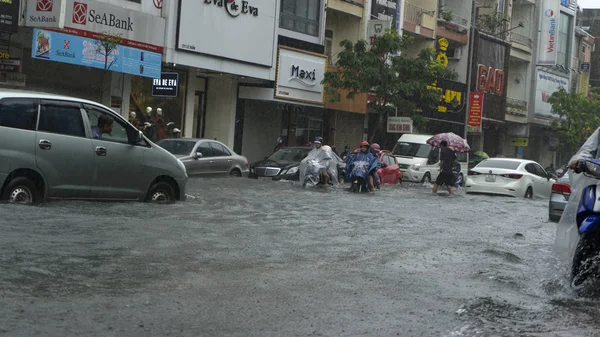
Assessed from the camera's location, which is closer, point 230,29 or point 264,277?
point 264,277

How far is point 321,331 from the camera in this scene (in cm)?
611

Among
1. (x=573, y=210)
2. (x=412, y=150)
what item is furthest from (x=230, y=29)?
(x=573, y=210)

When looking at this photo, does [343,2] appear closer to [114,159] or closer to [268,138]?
[268,138]

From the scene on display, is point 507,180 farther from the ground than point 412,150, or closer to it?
closer to it

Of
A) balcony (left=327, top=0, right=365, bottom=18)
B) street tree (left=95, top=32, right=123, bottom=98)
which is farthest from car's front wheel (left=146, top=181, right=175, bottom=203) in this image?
balcony (left=327, top=0, right=365, bottom=18)

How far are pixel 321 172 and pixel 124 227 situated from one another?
14.9 m

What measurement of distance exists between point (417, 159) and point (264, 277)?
2910 cm

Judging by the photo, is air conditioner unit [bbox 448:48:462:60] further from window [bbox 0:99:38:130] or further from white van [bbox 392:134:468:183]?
window [bbox 0:99:38:130]

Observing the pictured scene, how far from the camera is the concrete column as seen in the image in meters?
36.0

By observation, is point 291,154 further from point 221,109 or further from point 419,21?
point 419,21

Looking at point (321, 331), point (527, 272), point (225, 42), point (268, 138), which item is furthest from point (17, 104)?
point (268, 138)

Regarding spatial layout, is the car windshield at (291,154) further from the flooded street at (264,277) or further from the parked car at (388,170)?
the flooded street at (264,277)

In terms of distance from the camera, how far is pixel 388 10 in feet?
144

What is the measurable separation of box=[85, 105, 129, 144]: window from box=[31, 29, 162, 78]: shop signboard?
38.4 ft
